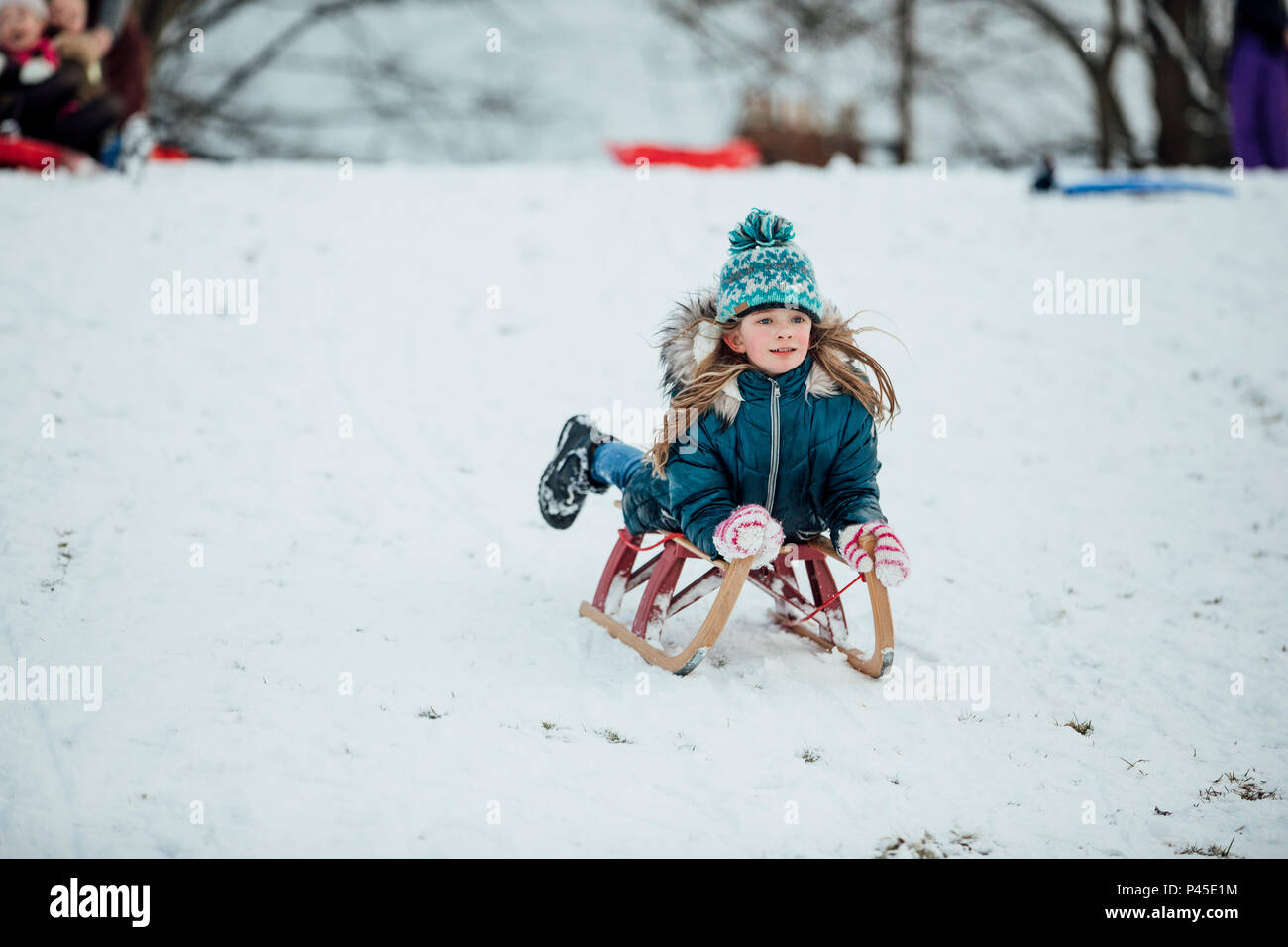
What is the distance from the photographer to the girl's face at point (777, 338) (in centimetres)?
335

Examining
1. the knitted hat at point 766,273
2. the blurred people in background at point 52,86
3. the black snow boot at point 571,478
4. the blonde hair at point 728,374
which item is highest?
the blurred people in background at point 52,86

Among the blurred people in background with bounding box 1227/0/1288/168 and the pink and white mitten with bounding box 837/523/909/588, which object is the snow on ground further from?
the blurred people in background with bounding box 1227/0/1288/168

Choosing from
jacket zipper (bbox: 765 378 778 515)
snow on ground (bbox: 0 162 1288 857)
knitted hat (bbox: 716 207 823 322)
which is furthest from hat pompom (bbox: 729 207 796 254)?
snow on ground (bbox: 0 162 1288 857)

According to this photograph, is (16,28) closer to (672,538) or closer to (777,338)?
(672,538)

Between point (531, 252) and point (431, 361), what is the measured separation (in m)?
1.50

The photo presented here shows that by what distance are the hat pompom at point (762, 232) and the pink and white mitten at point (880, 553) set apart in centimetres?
96

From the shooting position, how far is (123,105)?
8.91 m

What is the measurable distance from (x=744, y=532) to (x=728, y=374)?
1.75 feet

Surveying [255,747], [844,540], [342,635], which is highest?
[844,540]

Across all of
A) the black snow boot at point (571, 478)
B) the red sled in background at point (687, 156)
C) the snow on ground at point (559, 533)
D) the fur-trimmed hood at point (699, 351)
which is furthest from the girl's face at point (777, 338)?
the red sled in background at point (687, 156)

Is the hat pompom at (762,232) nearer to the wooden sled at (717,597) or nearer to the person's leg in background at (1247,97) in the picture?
the wooden sled at (717,597)

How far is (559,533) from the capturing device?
4.95m
